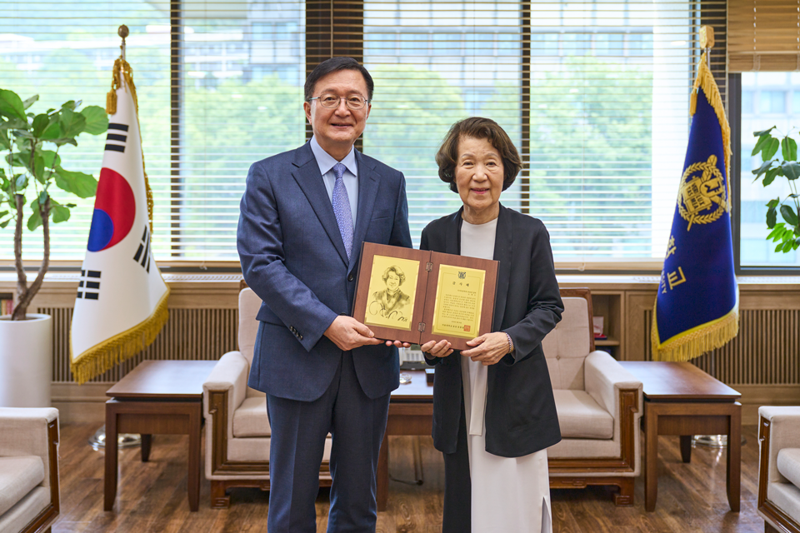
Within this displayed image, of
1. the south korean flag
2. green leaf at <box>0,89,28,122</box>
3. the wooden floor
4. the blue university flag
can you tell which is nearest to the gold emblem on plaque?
the blue university flag

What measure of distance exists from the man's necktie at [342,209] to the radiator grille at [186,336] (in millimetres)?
2169

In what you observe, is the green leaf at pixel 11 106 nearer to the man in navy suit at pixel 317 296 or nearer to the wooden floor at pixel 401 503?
the wooden floor at pixel 401 503

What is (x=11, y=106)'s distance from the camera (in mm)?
2998

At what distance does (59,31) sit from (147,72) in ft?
1.93

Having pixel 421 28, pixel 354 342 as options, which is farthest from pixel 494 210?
pixel 421 28

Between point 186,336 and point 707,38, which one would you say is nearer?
point 707,38

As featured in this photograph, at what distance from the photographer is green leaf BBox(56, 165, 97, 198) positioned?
3.21 m

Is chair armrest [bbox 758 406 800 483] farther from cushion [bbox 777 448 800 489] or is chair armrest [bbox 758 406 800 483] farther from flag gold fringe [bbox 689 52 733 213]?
flag gold fringe [bbox 689 52 733 213]

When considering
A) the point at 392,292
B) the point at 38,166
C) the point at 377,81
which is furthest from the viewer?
the point at 377,81

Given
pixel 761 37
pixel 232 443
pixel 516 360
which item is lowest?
pixel 232 443

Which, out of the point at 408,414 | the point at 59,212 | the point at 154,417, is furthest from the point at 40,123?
the point at 408,414

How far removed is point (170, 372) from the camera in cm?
293

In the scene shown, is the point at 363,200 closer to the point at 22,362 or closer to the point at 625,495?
the point at 625,495

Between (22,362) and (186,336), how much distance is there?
2.71 feet
